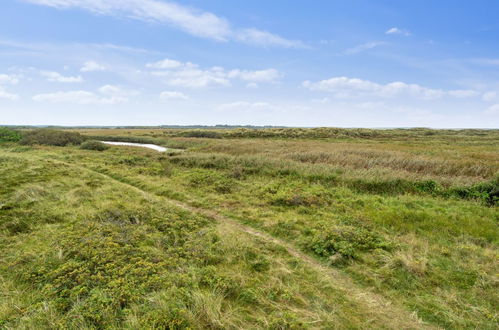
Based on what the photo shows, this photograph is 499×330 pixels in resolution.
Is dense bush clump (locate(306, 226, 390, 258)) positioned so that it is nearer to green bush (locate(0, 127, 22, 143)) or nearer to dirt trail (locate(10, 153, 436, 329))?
dirt trail (locate(10, 153, 436, 329))

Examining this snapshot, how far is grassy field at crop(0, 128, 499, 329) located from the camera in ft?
13.1

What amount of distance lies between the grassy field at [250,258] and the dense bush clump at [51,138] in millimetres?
35001

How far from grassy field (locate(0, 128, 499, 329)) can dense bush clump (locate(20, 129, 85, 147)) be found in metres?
35.0

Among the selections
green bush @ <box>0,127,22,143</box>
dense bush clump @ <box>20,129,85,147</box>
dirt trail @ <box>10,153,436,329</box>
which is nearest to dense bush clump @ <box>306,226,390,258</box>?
dirt trail @ <box>10,153,436,329</box>

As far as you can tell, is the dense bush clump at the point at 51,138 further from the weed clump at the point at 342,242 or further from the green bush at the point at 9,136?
the weed clump at the point at 342,242

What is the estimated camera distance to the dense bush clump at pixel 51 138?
40125mm

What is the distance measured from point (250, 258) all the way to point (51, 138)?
49402 millimetres

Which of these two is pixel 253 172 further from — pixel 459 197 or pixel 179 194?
pixel 459 197

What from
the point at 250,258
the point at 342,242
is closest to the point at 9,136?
the point at 250,258

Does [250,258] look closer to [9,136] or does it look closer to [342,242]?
[342,242]

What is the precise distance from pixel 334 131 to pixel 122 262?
205ft

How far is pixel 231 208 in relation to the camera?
9.98 m

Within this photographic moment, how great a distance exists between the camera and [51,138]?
41.2 m

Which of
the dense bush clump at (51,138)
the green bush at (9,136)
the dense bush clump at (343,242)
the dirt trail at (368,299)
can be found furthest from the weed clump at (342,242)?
the green bush at (9,136)
